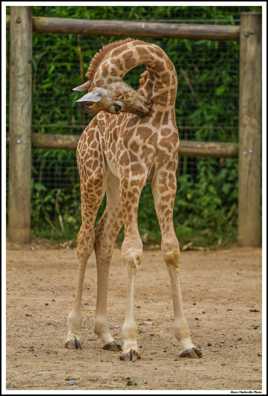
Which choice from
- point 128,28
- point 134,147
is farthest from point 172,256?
point 128,28

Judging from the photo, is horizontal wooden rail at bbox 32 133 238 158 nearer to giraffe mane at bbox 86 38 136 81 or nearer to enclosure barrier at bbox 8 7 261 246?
enclosure barrier at bbox 8 7 261 246

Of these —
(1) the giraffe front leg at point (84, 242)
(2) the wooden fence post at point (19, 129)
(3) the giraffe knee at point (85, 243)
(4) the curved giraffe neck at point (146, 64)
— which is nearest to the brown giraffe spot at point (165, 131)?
(4) the curved giraffe neck at point (146, 64)

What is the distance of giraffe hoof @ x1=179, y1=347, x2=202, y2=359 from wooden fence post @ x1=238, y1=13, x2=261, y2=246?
14.8 feet

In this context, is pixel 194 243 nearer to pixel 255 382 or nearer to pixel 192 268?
pixel 192 268

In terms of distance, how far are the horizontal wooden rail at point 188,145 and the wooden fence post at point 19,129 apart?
139 mm

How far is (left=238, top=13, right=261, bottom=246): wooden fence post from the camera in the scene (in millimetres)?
10625

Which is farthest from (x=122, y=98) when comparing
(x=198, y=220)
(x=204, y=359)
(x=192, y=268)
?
(x=198, y=220)

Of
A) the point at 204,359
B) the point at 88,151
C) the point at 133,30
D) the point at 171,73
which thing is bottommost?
the point at 204,359

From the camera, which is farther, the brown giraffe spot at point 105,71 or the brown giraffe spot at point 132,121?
Answer: the brown giraffe spot at point 132,121

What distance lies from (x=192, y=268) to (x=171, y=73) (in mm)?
3692

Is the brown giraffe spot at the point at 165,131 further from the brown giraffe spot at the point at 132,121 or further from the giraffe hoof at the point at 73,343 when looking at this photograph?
the giraffe hoof at the point at 73,343

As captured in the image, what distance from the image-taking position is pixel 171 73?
6.32 meters

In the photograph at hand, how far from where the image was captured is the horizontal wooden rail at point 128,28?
34.4 feet

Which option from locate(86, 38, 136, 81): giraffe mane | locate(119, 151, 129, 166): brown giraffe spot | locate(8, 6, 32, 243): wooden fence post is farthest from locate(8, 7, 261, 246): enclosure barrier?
locate(119, 151, 129, 166): brown giraffe spot
